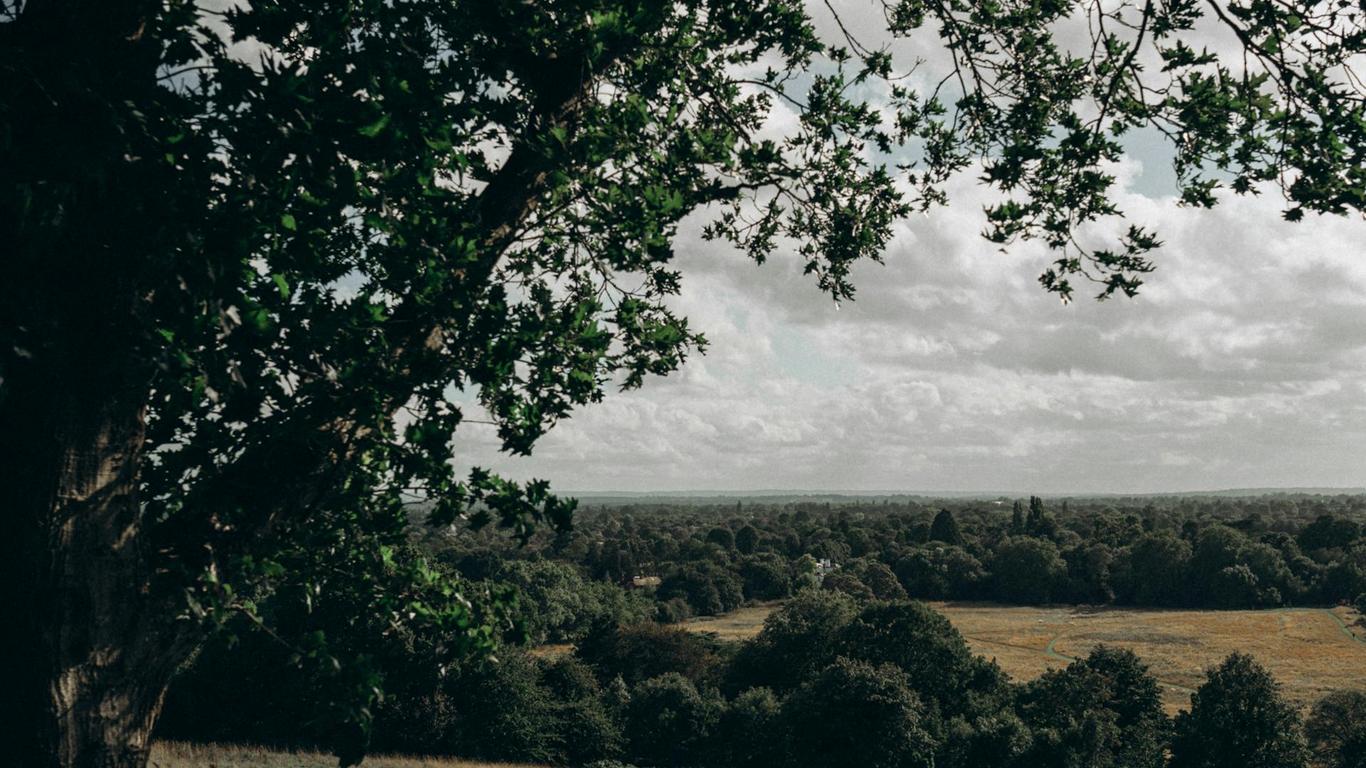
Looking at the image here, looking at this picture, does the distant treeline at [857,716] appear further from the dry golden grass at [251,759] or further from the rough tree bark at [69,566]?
the rough tree bark at [69,566]

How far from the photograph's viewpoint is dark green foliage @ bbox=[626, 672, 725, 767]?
47.0m

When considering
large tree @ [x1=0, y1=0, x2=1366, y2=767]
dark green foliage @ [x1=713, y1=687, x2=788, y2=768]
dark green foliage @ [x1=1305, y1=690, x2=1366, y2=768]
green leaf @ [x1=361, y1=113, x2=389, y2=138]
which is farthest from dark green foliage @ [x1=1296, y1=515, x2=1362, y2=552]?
green leaf @ [x1=361, y1=113, x2=389, y2=138]

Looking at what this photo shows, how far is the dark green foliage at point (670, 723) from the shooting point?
47.0m

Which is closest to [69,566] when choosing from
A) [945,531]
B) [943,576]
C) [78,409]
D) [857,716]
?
[78,409]

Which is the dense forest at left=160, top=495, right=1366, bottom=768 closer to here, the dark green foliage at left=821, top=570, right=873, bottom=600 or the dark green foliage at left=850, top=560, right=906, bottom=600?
the dark green foliage at left=821, top=570, right=873, bottom=600

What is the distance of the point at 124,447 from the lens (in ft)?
16.7

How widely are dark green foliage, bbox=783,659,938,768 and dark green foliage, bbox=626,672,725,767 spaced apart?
715cm

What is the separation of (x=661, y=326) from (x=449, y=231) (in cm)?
272

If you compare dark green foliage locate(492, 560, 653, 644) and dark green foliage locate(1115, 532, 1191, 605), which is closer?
dark green foliage locate(492, 560, 653, 644)

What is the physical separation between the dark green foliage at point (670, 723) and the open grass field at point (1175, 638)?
3002cm

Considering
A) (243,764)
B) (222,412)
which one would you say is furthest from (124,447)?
(243,764)

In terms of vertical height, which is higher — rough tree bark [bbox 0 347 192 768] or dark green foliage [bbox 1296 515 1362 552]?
rough tree bark [bbox 0 347 192 768]

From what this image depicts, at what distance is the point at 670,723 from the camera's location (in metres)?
47.0

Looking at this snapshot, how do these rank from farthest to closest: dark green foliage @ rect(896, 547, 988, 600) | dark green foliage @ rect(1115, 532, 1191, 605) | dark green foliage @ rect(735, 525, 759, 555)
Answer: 1. dark green foliage @ rect(735, 525, 759, 555)
2. dark green foliage @ rect(896, 547, 988, 600)
3. dark green foliage @ rect(1115, 532, 1191, 605)
